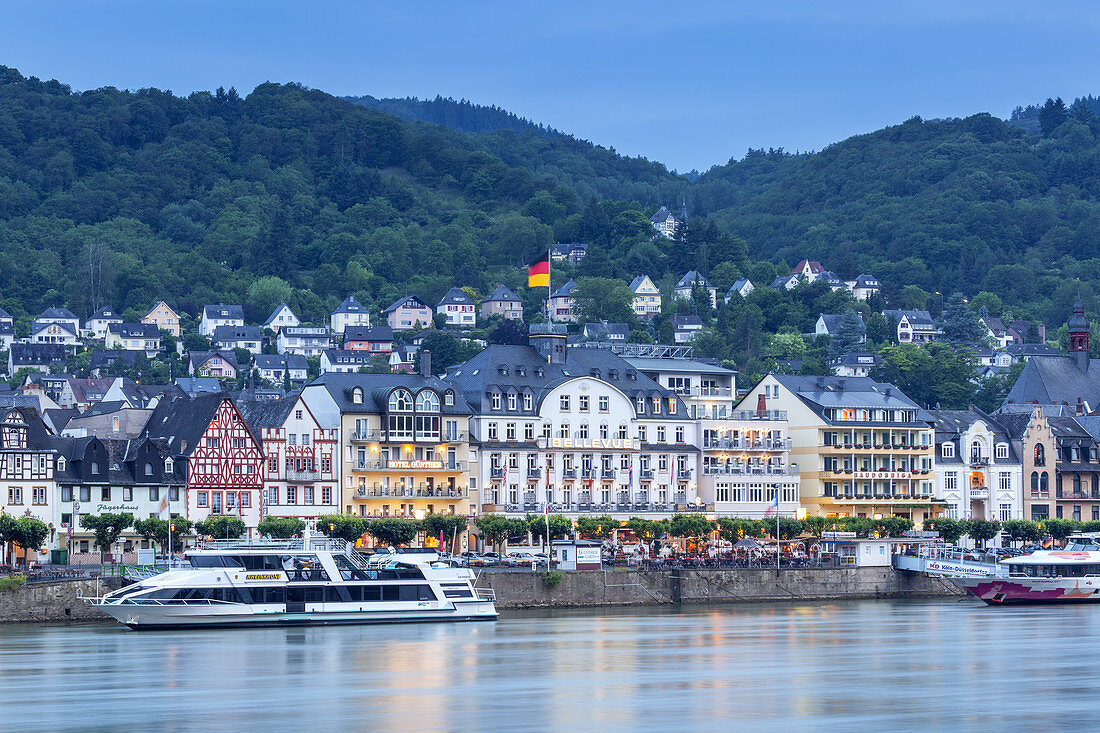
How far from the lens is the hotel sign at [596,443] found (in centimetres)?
12262

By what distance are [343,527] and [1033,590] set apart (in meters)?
39.1

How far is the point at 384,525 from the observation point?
351ft

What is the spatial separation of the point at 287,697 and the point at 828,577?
57.3m

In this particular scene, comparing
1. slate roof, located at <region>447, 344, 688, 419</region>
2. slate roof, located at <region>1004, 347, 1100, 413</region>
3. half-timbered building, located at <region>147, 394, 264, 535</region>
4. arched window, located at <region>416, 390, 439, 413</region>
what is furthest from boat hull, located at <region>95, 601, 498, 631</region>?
slate roof, located at <region>1004, 347, 1100, 413</region>

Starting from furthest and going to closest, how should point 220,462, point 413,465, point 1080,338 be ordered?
point 1080,338 → point 413,465 → point 220,462

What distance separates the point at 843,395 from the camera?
441 feet

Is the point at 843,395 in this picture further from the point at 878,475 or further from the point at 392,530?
the point at 392,530

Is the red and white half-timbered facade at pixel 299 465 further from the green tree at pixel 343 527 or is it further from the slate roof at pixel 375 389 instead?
the green tree at pixel 343 527

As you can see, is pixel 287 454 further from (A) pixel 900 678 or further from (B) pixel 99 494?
(A) pixel 900 678

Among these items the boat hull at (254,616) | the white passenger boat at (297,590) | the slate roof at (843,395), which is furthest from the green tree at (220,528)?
the slate roof at (843,395)

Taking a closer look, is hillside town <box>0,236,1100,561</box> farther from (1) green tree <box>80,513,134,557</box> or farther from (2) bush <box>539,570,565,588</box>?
(2) bush <box>539,570,565,588</box>

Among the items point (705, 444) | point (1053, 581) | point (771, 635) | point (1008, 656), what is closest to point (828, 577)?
point (1053, 581)

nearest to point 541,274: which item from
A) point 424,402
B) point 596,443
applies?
point 596,443

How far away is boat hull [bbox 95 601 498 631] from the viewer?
277 ft
